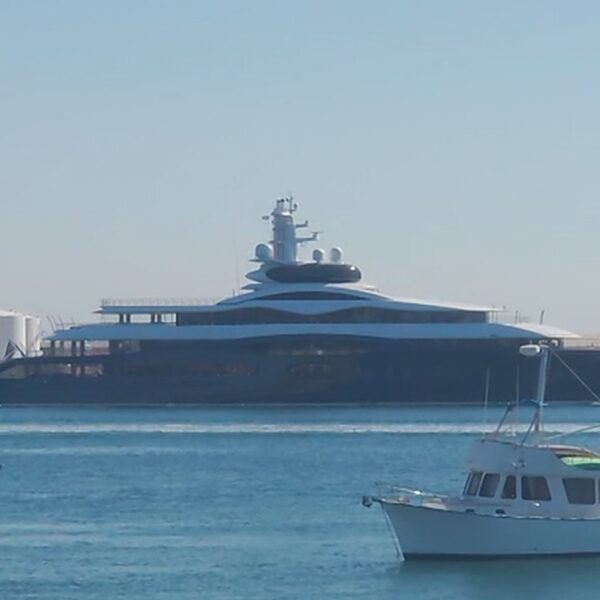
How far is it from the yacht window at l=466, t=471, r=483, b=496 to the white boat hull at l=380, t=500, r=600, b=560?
0.98m

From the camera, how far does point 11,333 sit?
5428 inches

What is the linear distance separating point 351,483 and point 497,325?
54868 millimetres

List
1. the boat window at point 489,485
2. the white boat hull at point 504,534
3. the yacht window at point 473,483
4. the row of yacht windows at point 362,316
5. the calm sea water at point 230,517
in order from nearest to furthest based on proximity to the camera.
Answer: the calm sea water at point 230,517 < the white boat hull at point 504,534 < the boat window at point 489,485 < the yacht window at point 473,483 < the row of yacht windows at point 362,316

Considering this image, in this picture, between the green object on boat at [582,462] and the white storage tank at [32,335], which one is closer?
the green object on boat at [582,462]

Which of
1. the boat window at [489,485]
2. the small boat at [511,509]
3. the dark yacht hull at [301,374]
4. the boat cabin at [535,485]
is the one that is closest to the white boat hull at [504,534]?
the small boat at [511,509]

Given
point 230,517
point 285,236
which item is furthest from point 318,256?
point 230,517

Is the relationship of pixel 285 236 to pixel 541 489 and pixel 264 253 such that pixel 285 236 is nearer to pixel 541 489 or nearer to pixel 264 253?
pixel 264 253

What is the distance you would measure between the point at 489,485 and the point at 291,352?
73.2 m

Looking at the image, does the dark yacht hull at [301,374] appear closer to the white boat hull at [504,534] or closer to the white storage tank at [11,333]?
the white storage tank at [11,333]

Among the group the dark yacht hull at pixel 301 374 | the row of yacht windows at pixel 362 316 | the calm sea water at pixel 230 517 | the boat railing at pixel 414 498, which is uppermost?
the row of yacht windows at pixel 362 316

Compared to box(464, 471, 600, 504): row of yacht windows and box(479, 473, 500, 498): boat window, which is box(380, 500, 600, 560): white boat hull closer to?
box(464, 471, 600, 504): row of yacht windows

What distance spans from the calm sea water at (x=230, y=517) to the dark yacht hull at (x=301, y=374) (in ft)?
65.5

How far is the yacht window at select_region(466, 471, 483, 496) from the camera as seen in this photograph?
4344 cm

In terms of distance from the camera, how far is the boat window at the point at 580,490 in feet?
141
